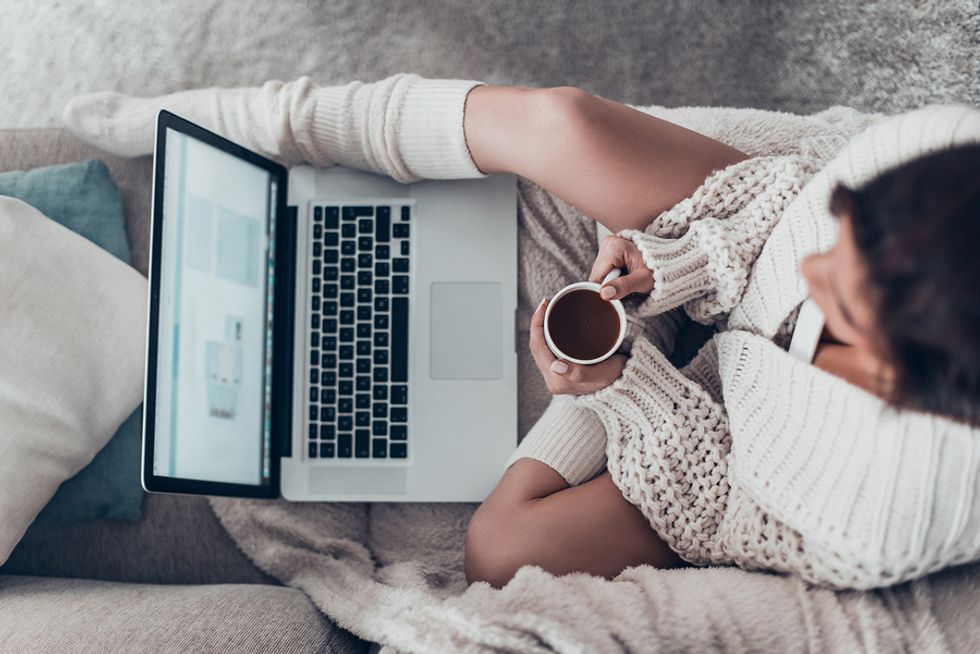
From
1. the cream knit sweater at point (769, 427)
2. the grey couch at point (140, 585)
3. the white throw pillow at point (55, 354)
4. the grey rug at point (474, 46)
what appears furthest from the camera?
the grey rug at point (474, 46)

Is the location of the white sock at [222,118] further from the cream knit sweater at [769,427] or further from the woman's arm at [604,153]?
the cream knit sweater at [769,427]

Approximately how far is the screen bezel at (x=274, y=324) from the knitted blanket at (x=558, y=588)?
11cm

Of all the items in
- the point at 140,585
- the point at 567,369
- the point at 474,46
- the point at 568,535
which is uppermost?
the point at 474,46

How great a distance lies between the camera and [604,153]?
867 mm

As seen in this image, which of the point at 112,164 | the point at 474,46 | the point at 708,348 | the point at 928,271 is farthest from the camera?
the point at 474,46

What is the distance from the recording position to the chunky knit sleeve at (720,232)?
84 centimetres

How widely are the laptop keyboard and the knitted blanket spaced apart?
119 millimetres

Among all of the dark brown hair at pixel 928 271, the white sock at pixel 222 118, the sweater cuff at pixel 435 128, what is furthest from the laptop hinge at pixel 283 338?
the dark brown hair at pixel 928 271

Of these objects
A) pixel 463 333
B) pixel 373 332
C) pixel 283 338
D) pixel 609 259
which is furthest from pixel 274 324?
pixel 609 259

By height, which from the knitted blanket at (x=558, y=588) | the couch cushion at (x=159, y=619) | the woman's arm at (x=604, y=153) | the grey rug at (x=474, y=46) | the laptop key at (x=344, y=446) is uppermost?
the grey rug at (x=474, y=46)

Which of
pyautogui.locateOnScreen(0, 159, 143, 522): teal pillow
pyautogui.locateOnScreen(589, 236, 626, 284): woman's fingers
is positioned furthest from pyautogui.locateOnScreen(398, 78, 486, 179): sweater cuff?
pyautogui.locateOnScreen(0, 159, 143, 522): teal pillow

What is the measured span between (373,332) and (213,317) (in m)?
0.22

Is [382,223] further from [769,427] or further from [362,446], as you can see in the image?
[769,427]

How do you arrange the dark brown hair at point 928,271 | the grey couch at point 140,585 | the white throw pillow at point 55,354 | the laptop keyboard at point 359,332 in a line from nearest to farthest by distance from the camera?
the dark brown hair at point 928,271 < the grey couch at point 140,585 < the white throw pillow at point 55,354 < the laptop keyboard at point 359,332
